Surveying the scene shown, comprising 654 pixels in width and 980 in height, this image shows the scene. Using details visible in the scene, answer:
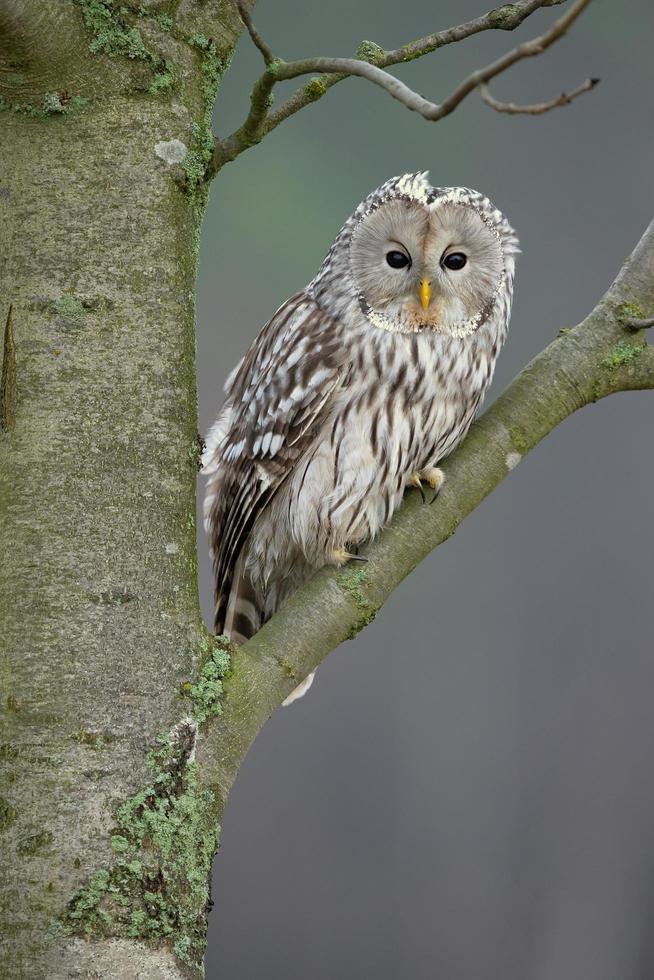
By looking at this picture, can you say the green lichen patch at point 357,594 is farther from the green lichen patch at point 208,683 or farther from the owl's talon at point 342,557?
the green lichen patch at point 208,683

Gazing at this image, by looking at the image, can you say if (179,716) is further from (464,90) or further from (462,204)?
(462,204)

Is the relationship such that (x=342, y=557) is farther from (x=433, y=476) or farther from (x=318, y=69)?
(x=318, y=69)

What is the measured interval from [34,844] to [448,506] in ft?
2.29

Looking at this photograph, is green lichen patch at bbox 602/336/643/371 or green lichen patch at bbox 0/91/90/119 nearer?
green lichen patch at bbox 0/91/90/119

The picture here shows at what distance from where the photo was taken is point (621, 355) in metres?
1.67

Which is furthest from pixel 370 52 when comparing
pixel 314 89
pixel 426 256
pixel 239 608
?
pixel 239 608

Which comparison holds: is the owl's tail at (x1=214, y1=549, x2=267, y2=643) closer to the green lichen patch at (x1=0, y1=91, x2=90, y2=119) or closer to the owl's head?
the owl's head

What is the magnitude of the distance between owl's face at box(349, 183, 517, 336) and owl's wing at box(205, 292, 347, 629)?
0.10 m

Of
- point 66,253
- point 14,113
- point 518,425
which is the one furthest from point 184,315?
point 518,425

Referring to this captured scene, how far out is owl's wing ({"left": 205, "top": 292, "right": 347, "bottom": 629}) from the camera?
5.81 ft

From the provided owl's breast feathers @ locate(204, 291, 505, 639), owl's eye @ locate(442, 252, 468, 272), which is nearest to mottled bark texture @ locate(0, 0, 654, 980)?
owl's breast feathers @ locate(204, 291, 505, 639)

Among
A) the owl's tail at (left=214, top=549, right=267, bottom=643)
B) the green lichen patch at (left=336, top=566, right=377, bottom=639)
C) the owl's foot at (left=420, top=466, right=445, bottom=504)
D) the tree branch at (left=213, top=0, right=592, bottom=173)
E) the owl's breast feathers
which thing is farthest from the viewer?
the owl's tail at (left=214, top=549, right=267, bottom=643)

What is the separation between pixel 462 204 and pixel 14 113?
2.33 ft

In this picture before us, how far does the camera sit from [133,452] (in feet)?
3.99
